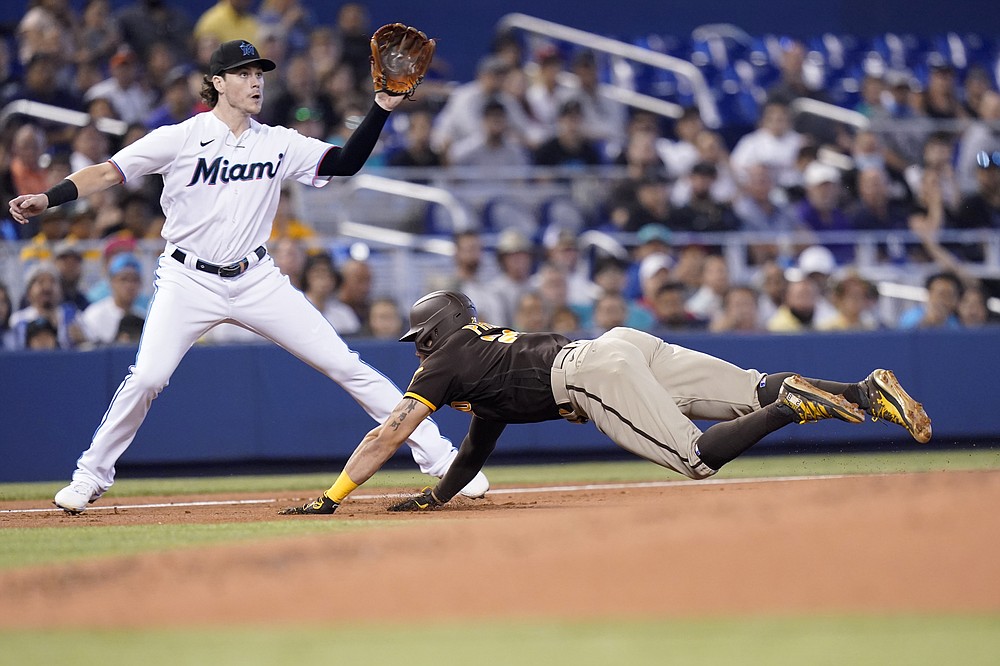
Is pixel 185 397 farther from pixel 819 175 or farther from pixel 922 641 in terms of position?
pixel 922 641

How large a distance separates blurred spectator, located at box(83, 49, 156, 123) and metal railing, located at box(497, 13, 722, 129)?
4770mm

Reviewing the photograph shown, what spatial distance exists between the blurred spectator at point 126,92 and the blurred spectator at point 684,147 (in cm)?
489

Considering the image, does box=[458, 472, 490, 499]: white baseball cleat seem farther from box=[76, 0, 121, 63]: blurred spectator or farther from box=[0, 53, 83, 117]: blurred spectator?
box=[76, 0, 121, 63]: blurred spectator

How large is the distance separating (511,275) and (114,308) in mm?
2987

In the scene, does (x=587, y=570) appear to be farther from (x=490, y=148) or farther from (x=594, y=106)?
(x=594, y=106)

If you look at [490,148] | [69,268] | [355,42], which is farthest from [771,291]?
[69,268]

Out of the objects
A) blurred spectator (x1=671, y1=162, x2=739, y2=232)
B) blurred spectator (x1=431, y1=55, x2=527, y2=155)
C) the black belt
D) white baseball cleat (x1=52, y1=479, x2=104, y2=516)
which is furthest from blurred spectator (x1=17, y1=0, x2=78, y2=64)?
white baseball cleat (x1=52, y1=479, x2=104, y2=516)

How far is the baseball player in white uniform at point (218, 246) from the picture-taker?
21.1 ft

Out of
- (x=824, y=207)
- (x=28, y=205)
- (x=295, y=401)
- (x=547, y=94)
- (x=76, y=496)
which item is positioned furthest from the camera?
(x=547, y=94)

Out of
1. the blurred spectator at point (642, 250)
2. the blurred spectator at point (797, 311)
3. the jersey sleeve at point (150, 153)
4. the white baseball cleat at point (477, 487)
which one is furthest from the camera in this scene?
the blurred spectator at point (642, 250)

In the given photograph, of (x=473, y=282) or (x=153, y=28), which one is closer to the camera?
(x=473, y=282)

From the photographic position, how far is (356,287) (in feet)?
32.9

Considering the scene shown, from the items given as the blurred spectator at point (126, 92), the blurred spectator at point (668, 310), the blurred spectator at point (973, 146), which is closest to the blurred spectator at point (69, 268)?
the blurred spectator at point (126, 92)

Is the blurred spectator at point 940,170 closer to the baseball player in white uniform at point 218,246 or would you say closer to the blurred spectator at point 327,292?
the blurred spectator at point 327,292
